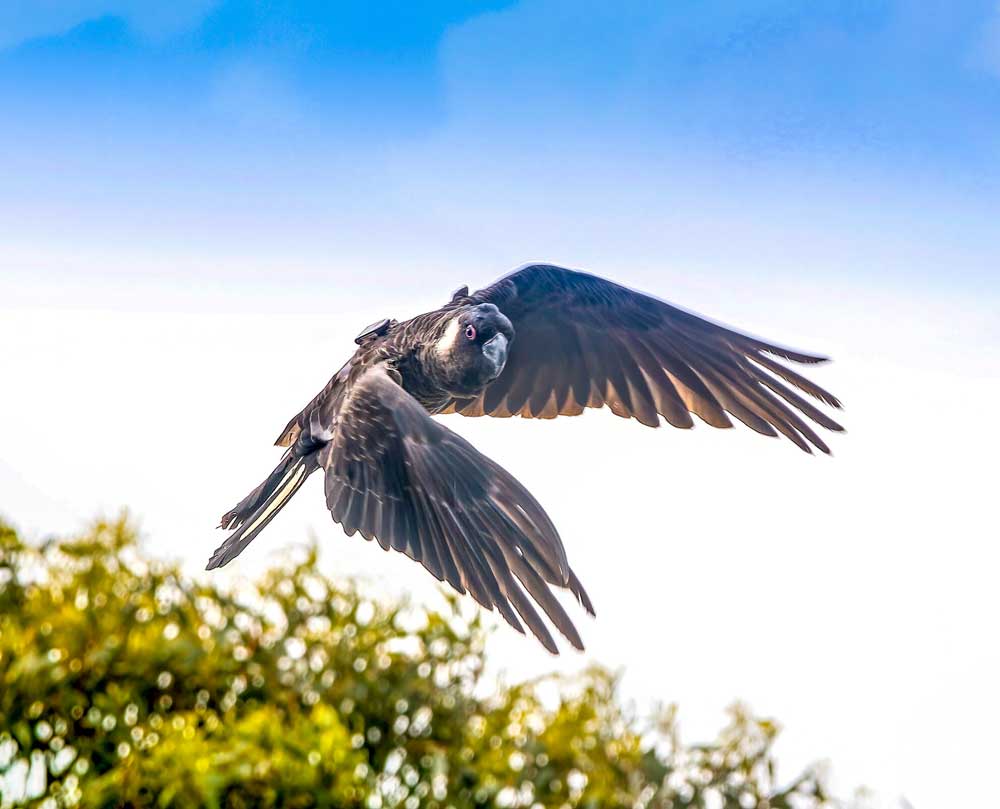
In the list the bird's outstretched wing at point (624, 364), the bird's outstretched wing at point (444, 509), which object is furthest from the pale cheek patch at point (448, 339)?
the bird's outstretched wing at point (624, 364)

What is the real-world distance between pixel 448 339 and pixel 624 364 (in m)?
1.12

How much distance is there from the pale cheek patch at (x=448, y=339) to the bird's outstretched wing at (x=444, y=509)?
0.92ft

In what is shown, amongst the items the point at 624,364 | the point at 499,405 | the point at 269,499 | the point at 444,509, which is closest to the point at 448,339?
the point at 444,509

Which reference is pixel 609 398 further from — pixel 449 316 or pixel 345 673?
pixel 345 673

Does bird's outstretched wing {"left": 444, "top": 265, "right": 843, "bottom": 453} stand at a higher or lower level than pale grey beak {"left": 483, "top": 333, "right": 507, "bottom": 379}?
higher

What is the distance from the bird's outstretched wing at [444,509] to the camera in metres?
2.83

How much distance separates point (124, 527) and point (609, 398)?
254cm

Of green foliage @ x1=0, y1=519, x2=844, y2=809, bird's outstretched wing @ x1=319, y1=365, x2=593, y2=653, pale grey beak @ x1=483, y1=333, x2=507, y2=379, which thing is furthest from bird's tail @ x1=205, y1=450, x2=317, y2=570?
green foliage @ x1=0, y1=519, x2=844, y2=809

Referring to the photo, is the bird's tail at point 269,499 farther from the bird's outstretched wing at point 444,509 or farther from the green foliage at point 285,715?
the green foliage at point 285,715

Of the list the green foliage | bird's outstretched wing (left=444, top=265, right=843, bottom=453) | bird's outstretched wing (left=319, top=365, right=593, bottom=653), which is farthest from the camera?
bird's outstretched wing (left=444, top=265, right=843, bottom=453)

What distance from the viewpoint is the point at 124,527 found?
2365 mm

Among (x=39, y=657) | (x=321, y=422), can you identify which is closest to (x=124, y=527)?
(x=39, y=657)

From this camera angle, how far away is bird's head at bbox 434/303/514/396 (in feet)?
11.8

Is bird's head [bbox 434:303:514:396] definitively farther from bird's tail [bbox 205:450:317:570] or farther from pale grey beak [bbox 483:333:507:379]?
bird's tail [bbox 205:450:317:570]
